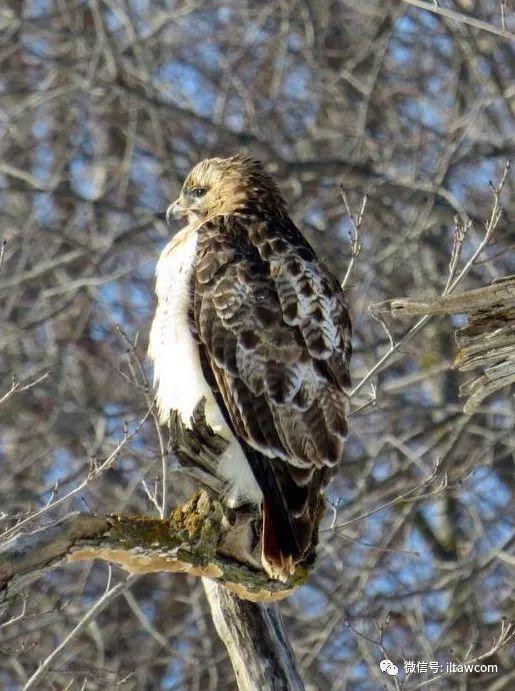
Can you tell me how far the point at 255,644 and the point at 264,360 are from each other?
3.34 feet

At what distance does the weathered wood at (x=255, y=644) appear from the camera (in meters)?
5.62

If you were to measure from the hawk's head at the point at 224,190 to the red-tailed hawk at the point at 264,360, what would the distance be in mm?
455

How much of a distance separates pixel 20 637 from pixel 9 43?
4365 mm

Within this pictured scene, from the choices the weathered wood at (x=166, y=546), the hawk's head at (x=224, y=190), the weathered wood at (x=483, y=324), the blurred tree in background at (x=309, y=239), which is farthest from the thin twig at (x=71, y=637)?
the blurred tree in background at (x=309, y=239)

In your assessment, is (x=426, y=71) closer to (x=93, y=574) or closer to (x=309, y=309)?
(x=93, y=574)

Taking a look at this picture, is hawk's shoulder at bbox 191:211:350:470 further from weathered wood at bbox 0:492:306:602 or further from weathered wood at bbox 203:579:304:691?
weathered wood at bbox 203:579:304:691

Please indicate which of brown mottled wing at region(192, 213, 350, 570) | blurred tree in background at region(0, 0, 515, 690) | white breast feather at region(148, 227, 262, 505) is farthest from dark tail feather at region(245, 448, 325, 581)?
blurred tree in background at region(0, 0, 515, 690)

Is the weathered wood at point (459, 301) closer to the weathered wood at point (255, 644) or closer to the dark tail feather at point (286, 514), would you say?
the dark tail feather at point (286, 514)

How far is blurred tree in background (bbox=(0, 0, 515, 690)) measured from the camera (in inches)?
360

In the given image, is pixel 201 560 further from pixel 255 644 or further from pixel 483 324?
pixel 483 324

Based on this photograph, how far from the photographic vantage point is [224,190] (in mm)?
6906

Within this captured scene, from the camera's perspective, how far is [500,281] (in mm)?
5078

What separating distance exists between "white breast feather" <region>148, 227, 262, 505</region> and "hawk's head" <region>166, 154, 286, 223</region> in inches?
26.7

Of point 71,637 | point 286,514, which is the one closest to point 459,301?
point 286,514
